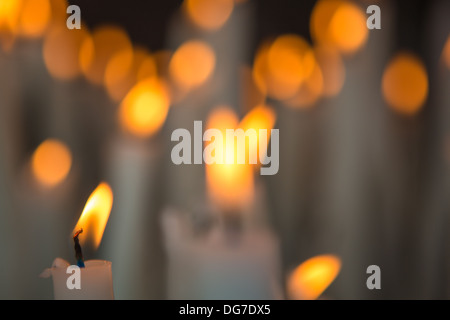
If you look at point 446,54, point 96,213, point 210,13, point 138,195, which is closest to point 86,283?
point 96,213

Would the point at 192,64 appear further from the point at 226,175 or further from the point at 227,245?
the point at 227,245

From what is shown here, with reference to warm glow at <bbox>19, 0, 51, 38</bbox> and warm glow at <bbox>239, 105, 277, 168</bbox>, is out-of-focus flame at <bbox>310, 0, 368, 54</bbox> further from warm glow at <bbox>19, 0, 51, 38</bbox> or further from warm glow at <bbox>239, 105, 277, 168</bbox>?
warm glow at <bbox>19, 0, 51, 38</bbox>

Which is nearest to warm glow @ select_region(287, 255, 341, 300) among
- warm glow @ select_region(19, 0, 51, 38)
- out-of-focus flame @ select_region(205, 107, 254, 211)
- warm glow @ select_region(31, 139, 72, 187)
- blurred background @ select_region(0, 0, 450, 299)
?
blurred background @ select_region(0, 0, 450, 299)

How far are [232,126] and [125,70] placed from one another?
0.51 feet

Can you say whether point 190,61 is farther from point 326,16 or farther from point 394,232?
point 394,232

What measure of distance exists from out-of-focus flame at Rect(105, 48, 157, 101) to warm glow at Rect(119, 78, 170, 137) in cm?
1

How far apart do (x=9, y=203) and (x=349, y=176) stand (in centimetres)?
44

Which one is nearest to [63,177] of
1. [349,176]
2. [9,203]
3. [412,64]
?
[9,203]

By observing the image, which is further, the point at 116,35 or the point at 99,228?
the point at 116,35

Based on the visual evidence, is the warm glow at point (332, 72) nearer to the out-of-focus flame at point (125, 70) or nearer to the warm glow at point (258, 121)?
the warm glow at point (258, 121)

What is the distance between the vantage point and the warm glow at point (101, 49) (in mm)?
674

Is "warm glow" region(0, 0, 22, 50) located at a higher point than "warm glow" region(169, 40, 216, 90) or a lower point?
higher

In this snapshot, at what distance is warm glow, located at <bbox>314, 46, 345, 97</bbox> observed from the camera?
27.2 inches

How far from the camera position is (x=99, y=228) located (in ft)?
1.48
